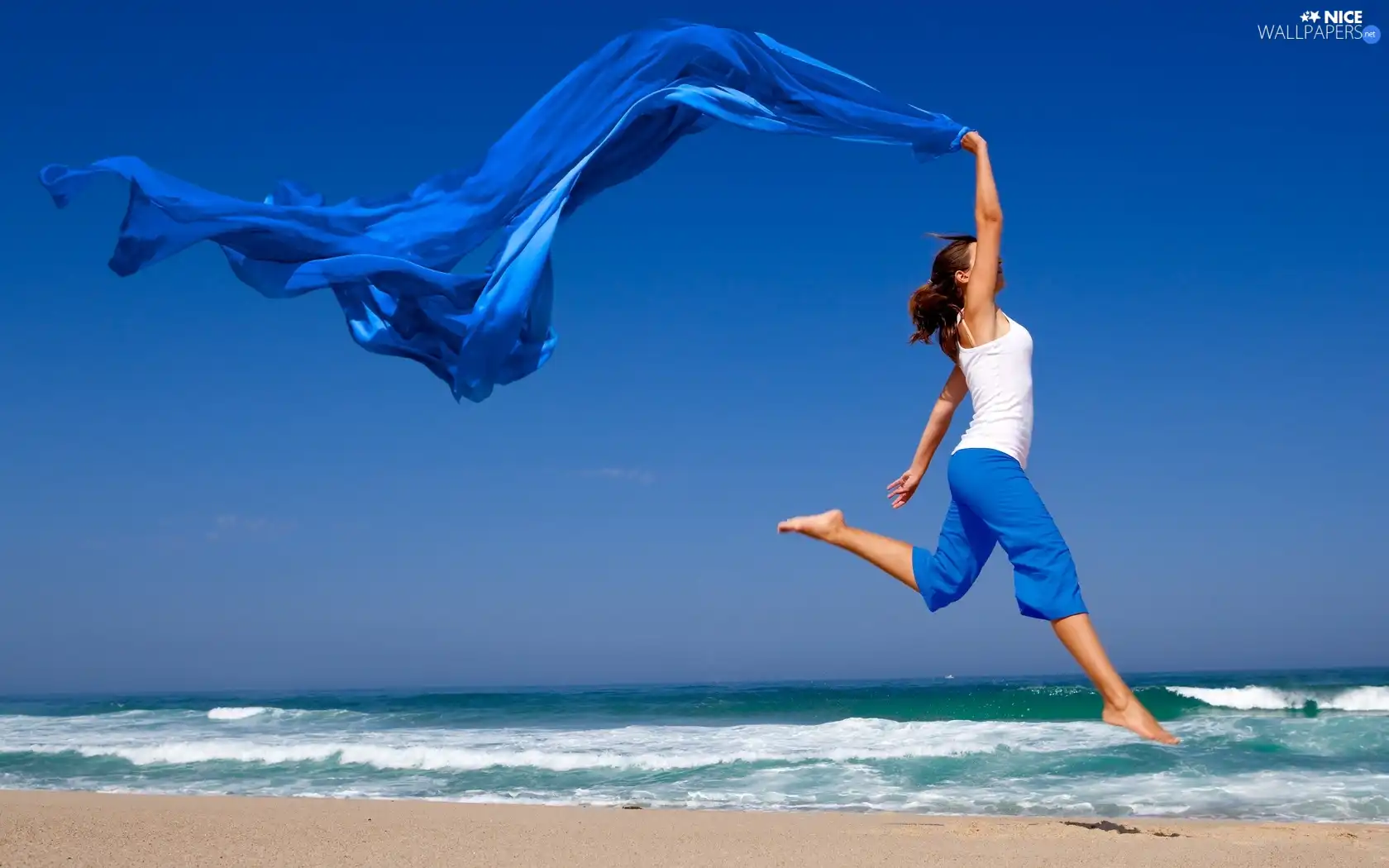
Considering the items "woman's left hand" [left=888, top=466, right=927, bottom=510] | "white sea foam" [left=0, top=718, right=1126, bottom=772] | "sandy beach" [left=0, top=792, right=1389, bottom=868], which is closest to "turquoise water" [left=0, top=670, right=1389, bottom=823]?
"white sea foam" [left=0, top=718, right=1126, bottom=772]

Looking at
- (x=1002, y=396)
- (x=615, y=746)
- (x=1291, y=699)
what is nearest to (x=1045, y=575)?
(x=1002, y=396)

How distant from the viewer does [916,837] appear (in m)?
9.01

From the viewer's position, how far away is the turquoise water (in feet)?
38.3

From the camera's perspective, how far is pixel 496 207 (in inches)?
215

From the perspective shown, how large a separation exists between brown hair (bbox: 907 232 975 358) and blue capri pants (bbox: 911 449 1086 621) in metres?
0.51

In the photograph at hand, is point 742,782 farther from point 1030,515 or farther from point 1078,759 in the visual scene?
point 1030,515

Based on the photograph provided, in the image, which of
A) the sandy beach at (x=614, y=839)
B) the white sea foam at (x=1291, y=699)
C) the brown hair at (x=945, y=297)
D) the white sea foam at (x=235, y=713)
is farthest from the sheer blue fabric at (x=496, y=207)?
the white sea foam at (x=1291, y=699)

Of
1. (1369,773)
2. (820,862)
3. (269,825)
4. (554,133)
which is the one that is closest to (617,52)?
(554,133)

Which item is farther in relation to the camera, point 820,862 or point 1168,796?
point 1168,796

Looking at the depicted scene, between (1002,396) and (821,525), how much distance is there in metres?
0.92

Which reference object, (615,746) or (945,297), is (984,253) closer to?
(945,297)

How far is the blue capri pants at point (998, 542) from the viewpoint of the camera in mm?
3783

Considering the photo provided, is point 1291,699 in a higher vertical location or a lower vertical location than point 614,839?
higher

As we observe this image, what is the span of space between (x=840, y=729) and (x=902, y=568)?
14786 mm
